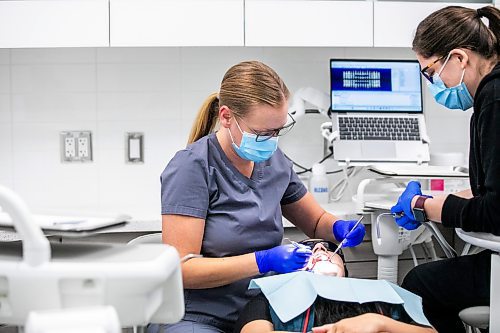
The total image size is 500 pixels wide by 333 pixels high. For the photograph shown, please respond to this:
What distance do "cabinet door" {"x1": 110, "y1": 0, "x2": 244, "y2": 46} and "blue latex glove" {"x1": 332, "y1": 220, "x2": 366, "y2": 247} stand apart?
967 mm

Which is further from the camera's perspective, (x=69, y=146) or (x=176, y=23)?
(x=69, y=146)

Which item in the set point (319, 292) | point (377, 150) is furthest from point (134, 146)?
point (319, 292)

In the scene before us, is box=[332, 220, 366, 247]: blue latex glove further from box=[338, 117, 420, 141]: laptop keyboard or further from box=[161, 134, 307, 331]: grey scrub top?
box=[338, 117, 420, 141]: laptop keyboard

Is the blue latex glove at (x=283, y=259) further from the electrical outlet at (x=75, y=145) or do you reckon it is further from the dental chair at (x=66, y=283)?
the electrical outlet at (x=75, y=145)

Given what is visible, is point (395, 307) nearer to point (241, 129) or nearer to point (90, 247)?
point (241, 129)

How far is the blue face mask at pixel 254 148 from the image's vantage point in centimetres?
188

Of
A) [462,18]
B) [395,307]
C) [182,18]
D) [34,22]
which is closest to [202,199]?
[395,307]

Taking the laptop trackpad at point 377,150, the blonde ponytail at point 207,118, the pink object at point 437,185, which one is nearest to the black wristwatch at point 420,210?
the blonde ponytail at point 207,118

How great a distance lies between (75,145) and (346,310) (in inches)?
66.9

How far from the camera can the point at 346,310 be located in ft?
5.49

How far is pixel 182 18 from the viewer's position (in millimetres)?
2625

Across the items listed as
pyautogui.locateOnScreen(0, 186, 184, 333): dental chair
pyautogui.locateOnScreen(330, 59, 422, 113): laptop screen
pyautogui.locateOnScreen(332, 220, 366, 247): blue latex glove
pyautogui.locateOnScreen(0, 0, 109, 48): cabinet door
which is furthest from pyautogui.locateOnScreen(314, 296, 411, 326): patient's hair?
pyautogui.locateOnScreen(0, 0, 109, 48): cabinet door

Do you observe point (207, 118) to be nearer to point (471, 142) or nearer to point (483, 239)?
point (471, 142)

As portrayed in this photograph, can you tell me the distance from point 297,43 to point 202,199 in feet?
3.63
